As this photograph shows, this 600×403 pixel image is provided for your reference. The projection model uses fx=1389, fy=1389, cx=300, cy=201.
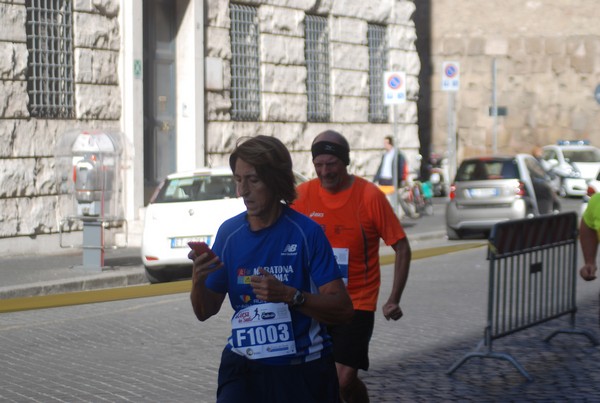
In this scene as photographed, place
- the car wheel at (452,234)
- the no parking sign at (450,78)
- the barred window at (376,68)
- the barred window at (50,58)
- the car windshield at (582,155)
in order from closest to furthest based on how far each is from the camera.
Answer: the barred window at (50,58), the car wheel at (452,234), the no parking sign at (450,78), the barred window at (376,68), the car windshield at (582,155)

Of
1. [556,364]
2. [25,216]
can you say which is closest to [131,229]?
[25,216]

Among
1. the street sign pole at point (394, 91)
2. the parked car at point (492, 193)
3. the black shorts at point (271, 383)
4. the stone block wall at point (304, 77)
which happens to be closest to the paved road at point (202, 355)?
the black shorts at point (271, 383)

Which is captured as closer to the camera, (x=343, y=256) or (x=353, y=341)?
(x=353, y=341)

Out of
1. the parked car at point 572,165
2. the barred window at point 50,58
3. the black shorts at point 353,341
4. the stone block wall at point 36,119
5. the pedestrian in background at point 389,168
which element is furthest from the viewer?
the parked car at point 572,165

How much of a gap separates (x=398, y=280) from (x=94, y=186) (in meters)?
10.4

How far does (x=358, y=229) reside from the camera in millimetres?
7012

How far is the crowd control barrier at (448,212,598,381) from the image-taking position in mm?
9523

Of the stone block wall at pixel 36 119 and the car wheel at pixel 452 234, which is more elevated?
the stone block wall at pixel 36 119

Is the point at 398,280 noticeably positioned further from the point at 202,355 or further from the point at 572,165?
the point at 572,165

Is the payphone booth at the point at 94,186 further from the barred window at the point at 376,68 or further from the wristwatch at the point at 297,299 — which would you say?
the barred window at the point at 376,68

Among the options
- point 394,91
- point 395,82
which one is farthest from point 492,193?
point 395,82

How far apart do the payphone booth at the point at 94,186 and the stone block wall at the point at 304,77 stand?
6.24 m

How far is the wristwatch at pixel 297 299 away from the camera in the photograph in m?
4.75

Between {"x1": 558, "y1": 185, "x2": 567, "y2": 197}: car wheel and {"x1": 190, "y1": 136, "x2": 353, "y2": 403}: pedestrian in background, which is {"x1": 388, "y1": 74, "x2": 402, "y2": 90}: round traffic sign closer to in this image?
{"x1": 558, "y1": 185, "x2": 567, "y2": 197}: car wheel
